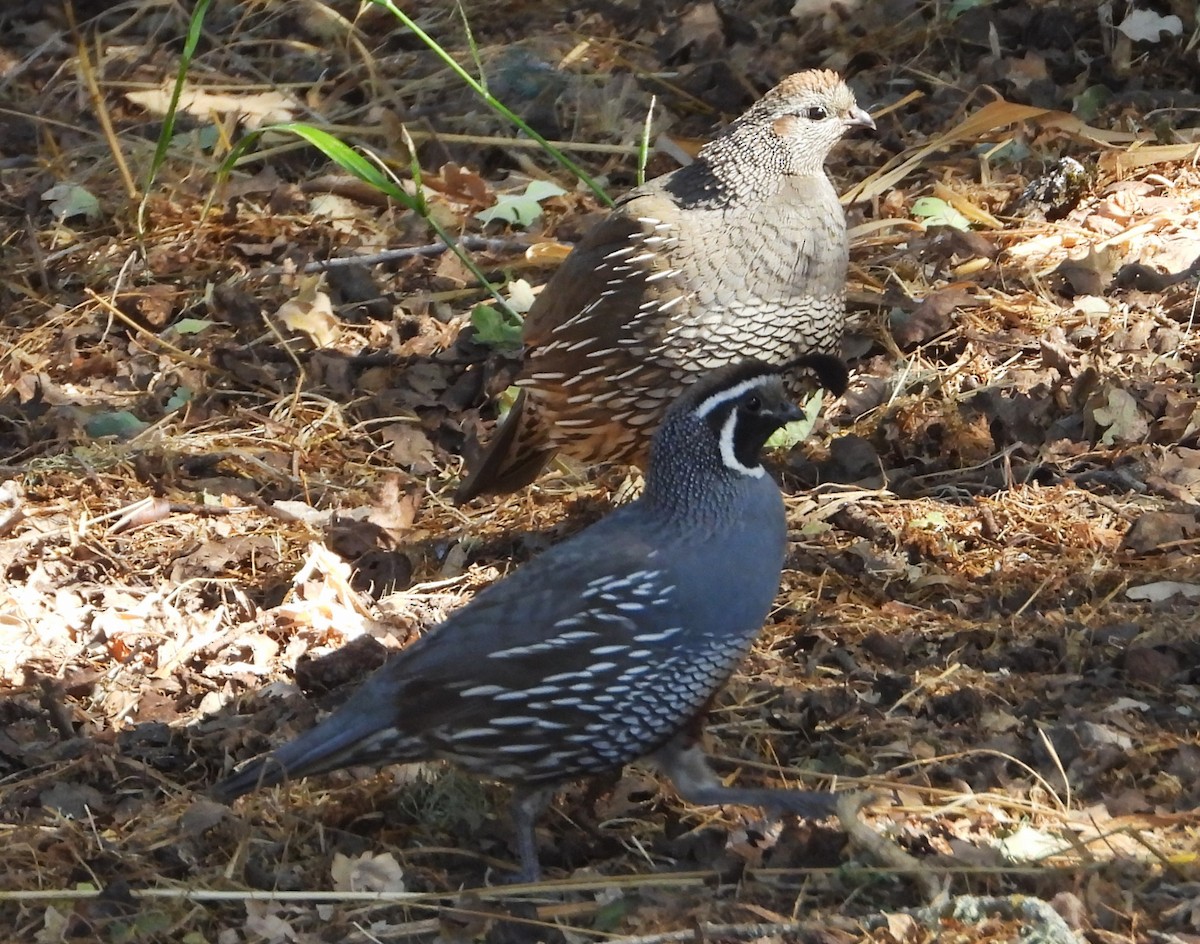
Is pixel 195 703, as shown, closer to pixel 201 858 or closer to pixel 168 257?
pixel 201 858

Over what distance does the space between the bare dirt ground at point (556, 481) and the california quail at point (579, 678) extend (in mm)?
210

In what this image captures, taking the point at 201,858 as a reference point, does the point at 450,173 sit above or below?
above

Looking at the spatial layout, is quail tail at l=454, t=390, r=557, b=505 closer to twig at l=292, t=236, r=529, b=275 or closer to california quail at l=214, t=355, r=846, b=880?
twig at l=292, t=236, r=529, b=275

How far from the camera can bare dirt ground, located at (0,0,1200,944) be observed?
367 centimetres

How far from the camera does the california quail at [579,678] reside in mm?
3734

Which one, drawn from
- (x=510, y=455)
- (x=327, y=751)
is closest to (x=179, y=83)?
(x=510, y=455)

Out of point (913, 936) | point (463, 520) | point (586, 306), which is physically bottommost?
point (463, 520)

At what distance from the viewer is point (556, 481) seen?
604cm

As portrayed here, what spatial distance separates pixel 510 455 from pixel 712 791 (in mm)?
2050

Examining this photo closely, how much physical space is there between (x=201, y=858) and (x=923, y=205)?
157 inches

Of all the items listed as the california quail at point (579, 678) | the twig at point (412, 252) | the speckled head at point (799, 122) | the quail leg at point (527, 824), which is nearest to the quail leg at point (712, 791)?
the california quail at point (579, 678)

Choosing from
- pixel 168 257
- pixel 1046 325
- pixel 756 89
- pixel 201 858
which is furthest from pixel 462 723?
pixel 756 89

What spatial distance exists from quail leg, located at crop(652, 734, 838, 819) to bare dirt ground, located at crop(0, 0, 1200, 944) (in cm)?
7

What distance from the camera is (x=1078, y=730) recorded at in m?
3.96
